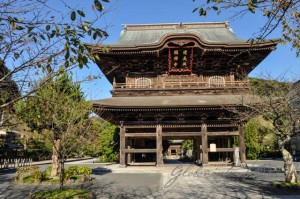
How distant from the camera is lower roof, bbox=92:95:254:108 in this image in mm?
19484

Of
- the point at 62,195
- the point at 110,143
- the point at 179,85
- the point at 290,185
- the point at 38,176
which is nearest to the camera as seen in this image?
the point at 62,195

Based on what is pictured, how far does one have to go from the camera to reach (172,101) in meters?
20.8

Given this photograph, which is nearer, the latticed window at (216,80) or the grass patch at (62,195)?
the grass patch at (62,195)

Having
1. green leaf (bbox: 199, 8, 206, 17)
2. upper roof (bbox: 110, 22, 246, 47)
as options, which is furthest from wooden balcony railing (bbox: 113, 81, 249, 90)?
green leaf (bbox: 199, 8, 206, 17)

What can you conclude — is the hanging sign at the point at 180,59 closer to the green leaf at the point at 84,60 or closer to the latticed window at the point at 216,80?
the latticed window at the point at 216,80

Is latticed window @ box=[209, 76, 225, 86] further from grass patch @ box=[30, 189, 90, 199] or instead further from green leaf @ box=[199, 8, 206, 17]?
green leaf @ box=[199, 8, 206, 17]

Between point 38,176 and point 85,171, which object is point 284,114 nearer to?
point 85,171

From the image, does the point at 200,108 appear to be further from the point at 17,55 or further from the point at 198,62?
the point at 17,55

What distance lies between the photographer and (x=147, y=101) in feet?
69.1

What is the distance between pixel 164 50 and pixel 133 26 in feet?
27.1

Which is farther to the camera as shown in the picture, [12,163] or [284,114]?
[12,163]

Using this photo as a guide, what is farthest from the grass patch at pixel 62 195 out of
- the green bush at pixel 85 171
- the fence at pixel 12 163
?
the fence at pixel 12 163

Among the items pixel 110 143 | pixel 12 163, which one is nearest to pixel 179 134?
pixel 110 143

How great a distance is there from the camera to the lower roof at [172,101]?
19484 millimetres
